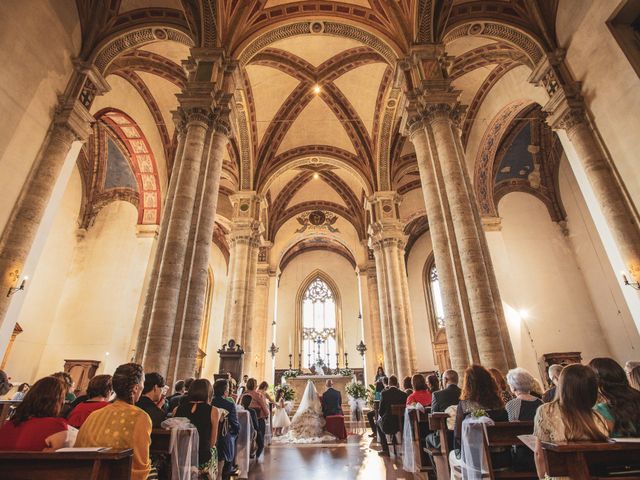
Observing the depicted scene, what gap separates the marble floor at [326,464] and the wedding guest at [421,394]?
2.88ft

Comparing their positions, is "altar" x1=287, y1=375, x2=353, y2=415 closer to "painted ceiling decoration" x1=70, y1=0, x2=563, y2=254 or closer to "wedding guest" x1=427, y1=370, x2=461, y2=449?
"painted ceiling decoration" x1=70, y1=0, x2=563, y2=254

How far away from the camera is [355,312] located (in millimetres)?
23141

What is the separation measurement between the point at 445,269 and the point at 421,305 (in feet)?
41.1

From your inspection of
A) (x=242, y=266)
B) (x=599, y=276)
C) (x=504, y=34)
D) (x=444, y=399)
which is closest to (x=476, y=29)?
(x=504, y=34)

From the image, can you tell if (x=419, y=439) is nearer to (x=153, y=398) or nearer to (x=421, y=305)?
(x=153, y=398)

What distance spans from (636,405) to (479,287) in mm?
3908

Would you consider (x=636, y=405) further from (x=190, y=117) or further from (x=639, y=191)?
(x=190, y=117)

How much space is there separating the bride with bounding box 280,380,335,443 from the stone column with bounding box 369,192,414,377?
13.9 feet

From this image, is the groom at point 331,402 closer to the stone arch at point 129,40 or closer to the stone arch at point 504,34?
the stone arch at point 504,34

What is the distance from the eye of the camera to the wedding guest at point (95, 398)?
2.54 meters

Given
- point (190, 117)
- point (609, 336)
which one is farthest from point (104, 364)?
point (609, 336)

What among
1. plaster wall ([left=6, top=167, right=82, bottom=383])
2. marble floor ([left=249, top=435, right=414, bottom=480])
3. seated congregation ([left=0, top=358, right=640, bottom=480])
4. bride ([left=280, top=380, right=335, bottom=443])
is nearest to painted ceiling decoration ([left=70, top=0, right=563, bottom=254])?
plaster wall ([left=6, top=167, right=82, bottom=383])

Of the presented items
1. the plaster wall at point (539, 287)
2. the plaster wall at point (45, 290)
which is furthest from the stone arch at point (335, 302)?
the plaster wall at point (45, 290)

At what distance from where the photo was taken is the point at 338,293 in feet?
78.4
